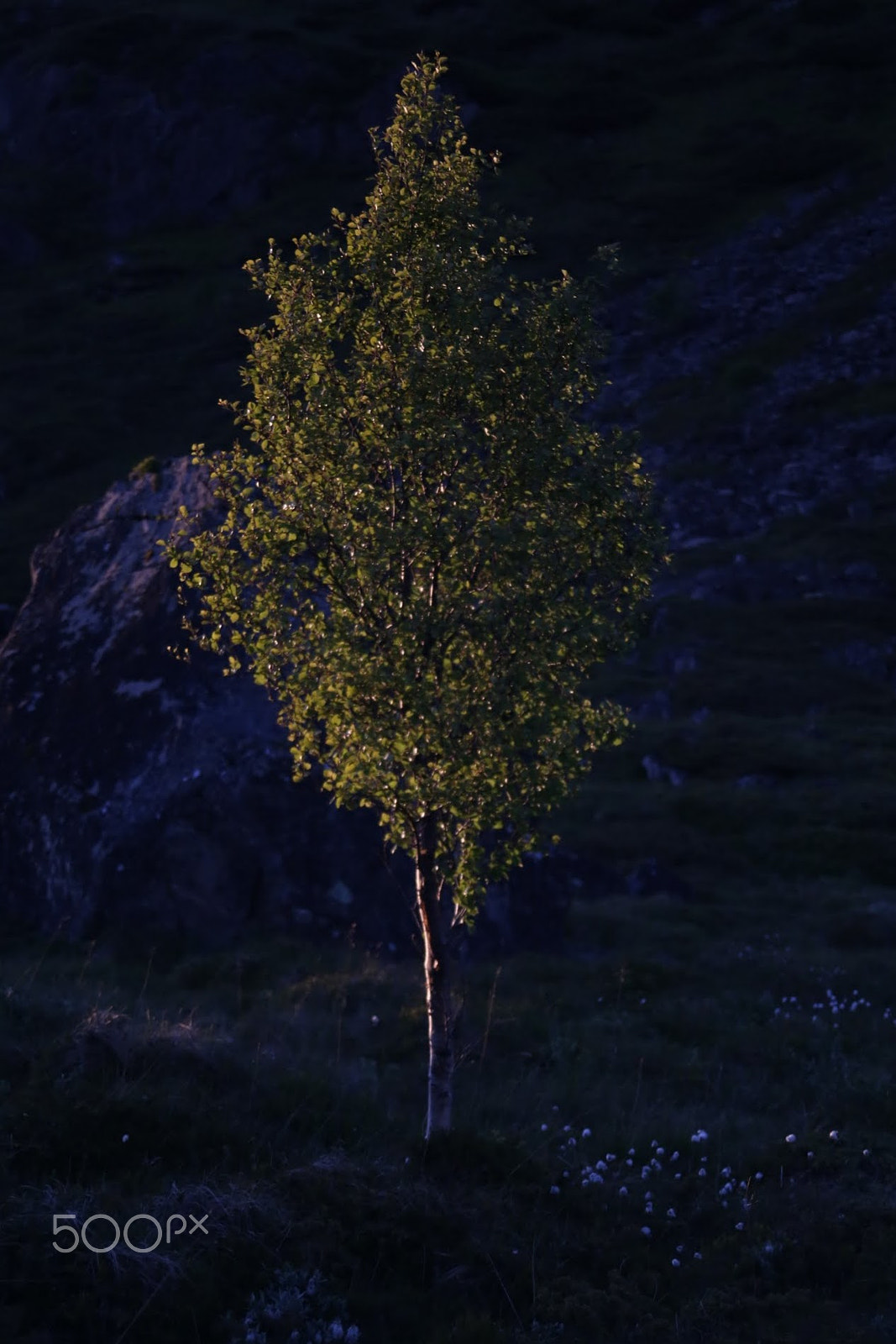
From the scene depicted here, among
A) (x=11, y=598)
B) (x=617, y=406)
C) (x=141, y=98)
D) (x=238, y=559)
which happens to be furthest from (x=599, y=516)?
(x=141, y=98)

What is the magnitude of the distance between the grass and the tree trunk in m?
0.39

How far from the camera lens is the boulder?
2180 centimetres

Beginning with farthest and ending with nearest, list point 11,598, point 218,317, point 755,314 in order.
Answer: point 218,317, point 755,314, point 11,598

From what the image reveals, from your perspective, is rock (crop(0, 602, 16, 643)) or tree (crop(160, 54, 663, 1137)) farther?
rock (crop(0, 602, 16, 643))

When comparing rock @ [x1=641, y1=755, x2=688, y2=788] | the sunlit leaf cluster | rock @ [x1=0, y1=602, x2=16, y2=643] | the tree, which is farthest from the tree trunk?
rock @ [x1=0, y1=602, x2=16, y2=643]

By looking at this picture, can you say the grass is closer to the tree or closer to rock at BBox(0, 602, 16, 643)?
the tree

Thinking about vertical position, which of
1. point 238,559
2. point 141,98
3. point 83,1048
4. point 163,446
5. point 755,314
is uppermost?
point 141,98

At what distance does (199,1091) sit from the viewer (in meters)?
14.0

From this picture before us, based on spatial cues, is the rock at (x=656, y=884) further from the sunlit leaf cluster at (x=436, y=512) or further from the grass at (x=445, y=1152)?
the sunlit leaf cluster at (x=436, y=512)

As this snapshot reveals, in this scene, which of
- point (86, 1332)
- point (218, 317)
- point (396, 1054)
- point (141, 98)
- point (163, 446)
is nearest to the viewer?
point (86, 1332)

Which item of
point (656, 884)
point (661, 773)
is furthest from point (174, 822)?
point (661, 773)

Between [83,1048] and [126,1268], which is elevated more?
[83,1048]

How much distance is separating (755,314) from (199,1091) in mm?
70450

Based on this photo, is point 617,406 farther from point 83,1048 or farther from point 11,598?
point 83,1048
